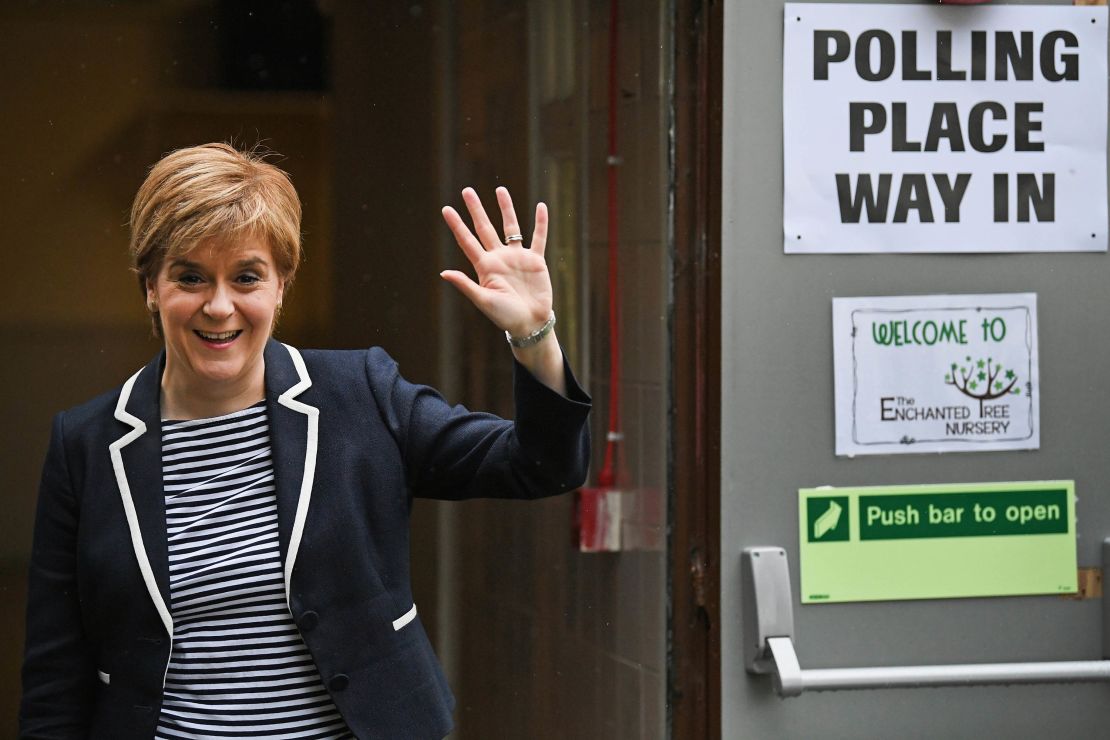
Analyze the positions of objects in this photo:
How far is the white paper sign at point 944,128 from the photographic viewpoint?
2.55 metres

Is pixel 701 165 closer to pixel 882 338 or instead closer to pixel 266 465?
pixel 882 338

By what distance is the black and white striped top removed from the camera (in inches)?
74.7

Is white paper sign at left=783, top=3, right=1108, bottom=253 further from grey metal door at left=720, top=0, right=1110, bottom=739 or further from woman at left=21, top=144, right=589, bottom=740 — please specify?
woman at left=21, top=144, right=589, bottom=740

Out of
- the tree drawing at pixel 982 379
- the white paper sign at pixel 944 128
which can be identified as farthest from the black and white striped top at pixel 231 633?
the tree drawing at pixel 982 379

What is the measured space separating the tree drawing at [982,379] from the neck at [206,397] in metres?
1.30

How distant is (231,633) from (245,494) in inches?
7.4

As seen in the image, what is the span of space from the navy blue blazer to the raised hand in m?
0.09

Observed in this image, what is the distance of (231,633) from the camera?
190cm

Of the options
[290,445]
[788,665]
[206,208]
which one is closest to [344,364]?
[290,445]

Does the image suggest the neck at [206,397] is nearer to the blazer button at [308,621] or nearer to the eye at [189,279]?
the eye at [189,279]

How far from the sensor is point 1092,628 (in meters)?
2.66

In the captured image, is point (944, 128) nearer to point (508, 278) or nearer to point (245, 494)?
point (508, 278)

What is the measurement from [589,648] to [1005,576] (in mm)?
801

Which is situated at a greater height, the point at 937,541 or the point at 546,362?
the point at 546,362
